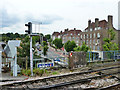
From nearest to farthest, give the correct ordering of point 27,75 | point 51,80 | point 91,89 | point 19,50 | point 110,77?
point 91,89 < point 51,80 < point 110,77 < point 27,75 < point 19,50

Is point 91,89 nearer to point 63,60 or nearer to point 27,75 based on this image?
point 27,75

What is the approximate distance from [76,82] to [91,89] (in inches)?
44.8

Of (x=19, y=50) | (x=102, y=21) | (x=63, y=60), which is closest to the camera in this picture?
(x=63, y=60)

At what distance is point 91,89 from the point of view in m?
6.54

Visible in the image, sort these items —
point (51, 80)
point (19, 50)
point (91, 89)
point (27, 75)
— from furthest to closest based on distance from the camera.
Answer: point (19, 50) → point (27, 75) → point (51, 80) → point (91, 89)

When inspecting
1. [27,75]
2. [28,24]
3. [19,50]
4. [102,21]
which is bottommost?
[27,75]

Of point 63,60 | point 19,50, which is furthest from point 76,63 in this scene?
point 19,50

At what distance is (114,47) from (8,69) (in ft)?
90.7

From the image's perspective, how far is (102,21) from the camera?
49.1m

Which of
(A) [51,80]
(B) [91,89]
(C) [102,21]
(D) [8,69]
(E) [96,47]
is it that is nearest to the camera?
(B) [91,89]

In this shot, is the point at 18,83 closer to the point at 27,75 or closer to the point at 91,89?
the point at 27,75

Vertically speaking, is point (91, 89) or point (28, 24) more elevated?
point (28, 24)

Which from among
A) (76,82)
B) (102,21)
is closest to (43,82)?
(76,82)

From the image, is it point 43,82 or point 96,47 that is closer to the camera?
point 43,82
